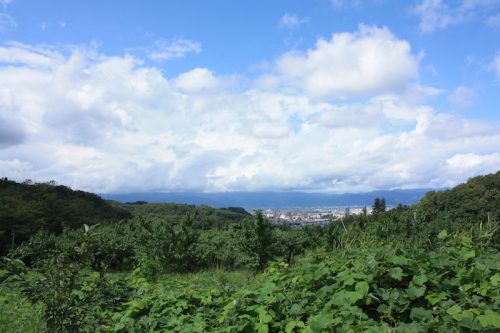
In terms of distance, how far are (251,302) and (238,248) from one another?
379 inches

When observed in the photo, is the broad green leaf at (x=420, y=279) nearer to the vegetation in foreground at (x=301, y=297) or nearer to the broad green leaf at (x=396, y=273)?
the vegetation in foreground at (x=301, y=297)

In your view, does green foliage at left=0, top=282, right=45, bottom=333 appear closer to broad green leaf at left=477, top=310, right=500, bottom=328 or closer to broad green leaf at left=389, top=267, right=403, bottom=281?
broad green leaf at left=389, top=267, right=403, bottom=281

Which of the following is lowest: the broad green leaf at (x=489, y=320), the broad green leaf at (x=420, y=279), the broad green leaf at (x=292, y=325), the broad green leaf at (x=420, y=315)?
the broad green leaf at (x=292, y=325)

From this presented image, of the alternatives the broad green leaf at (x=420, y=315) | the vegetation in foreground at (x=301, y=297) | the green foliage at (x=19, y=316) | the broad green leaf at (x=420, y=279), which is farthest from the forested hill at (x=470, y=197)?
the broad green leaf at (x=420, y=315)

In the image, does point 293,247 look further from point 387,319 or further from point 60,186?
point 60,186

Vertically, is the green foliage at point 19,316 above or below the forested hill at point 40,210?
below

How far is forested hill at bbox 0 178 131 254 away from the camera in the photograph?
20.2 metres

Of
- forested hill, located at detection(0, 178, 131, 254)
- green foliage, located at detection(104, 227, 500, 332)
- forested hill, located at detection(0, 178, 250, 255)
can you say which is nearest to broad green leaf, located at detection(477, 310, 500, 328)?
green foliage, located at detection(104, 227, 500, 332)

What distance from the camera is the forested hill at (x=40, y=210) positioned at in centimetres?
2016

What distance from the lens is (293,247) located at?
15.0 meters

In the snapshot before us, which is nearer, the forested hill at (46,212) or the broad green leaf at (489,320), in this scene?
the broad green leaf at (489,320)

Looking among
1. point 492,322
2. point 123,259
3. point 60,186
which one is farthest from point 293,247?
point 60,186

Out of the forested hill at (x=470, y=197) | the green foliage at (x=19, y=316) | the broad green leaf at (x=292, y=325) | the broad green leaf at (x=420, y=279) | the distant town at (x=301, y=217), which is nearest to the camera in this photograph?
the broad green leaf at (x=292, y=325)

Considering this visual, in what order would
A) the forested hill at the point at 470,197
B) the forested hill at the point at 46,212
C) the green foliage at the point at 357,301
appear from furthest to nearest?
the forested hill at the point at 470,197 → the forested hill at the point at 46,212 → the green foliage at the point at 357,301
